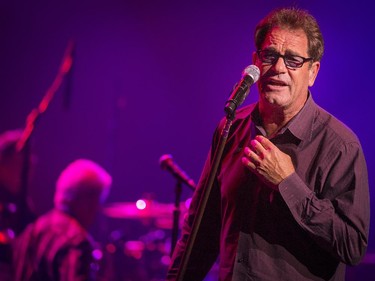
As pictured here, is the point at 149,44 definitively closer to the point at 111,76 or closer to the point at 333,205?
the point at 111,76

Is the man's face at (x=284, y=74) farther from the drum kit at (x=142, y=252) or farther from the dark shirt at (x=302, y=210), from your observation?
the drum kit at (x=142, y=252)

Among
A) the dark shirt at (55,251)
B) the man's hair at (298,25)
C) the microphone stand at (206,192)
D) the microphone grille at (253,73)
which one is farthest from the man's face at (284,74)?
the dark shirt at (55,251)

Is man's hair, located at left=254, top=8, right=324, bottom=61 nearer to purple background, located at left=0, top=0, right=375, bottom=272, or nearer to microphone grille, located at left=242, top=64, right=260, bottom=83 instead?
microphone grille, located at left=242, top=64, right=260, bottom=83

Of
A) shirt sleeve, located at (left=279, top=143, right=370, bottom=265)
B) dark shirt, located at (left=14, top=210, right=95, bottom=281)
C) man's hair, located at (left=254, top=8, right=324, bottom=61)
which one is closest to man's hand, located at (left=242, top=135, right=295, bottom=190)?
shirt sleeve, located at (left=279, top=143, right=370, bottom=265)

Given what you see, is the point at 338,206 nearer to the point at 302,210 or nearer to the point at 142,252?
the point at 302,210

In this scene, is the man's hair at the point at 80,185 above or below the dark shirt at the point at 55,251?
above

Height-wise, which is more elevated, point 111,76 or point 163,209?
point 111,76

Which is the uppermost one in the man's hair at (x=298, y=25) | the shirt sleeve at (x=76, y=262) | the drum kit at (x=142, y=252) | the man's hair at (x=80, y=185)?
the man's hair at (x=298, y=25)

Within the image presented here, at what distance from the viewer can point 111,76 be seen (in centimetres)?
823

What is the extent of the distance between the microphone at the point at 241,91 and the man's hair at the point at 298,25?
0.47 meters

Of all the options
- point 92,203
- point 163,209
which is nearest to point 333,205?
point 92,203

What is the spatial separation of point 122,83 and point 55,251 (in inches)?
143

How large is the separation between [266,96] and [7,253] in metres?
4.02

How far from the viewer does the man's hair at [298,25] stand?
105 inches
